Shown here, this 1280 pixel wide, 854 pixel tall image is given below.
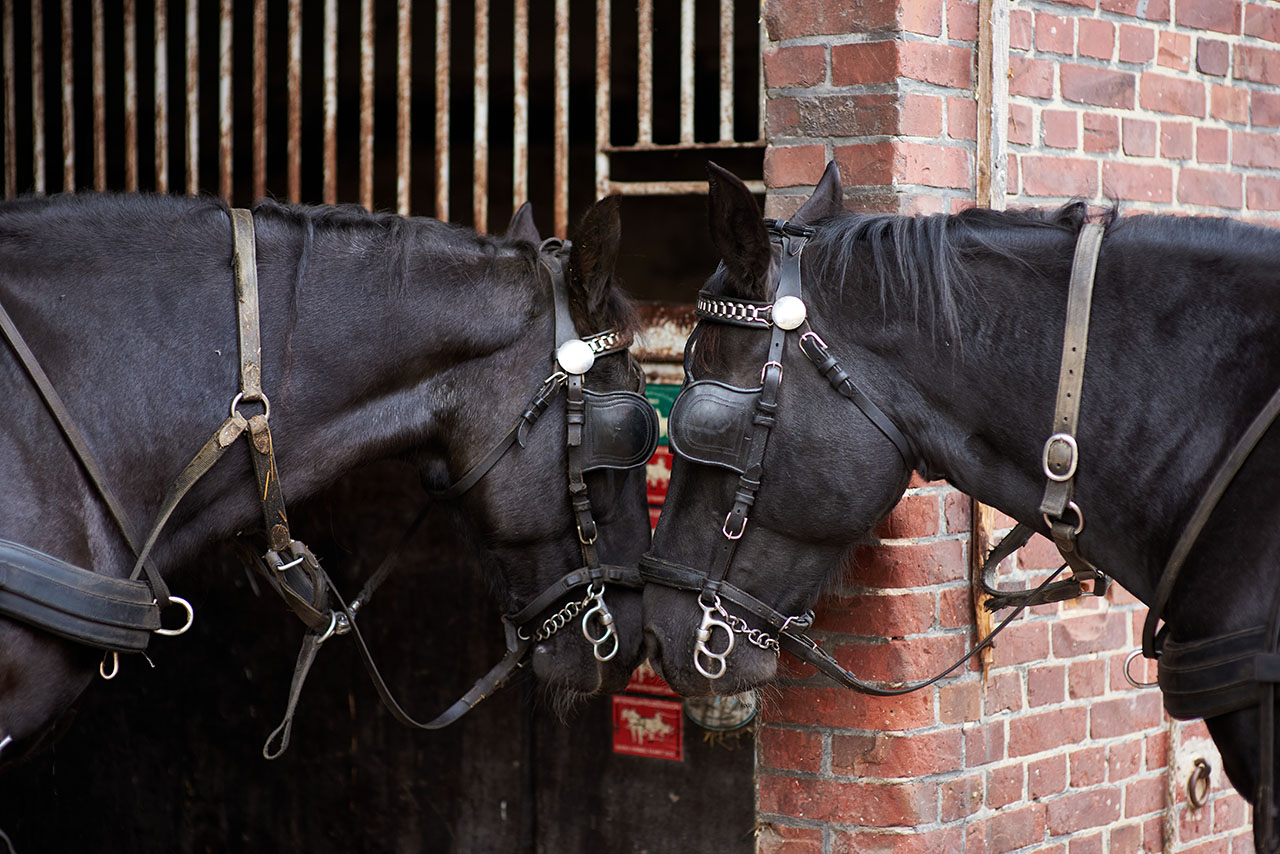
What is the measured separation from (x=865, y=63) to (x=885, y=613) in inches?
46.4

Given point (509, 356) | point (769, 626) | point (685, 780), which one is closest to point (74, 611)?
point (509, 356)

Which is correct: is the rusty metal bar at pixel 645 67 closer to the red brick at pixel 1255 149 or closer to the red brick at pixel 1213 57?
the red brick at pixel 1213 57

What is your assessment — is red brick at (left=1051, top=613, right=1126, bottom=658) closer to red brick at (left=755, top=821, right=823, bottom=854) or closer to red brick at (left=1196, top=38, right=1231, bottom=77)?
red brick at (left=755, top=821, right=823, bottom=854)

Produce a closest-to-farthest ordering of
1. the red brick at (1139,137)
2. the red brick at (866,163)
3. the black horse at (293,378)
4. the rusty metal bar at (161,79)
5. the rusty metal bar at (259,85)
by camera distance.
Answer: the black horse at (293,378) < the red brick at (866,163) < the red brick at (1139,137) < the rusty metal bar at (259,85) < the rusty metal bar at (161,79)

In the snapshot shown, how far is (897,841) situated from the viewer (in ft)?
9.24

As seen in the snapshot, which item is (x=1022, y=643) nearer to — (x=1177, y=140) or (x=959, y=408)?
(x=959, y=408)

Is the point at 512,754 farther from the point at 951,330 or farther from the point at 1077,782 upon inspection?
the point at 951,330

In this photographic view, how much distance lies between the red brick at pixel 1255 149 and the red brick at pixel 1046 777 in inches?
66.2

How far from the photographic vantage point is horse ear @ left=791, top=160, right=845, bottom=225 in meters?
2.38

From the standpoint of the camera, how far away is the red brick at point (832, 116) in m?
2.72

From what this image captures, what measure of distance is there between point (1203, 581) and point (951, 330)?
1.80 ft

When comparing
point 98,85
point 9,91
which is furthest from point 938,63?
point 9,91

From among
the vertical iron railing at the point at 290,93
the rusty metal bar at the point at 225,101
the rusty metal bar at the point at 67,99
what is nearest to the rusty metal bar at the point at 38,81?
the vertical iron railing at the point at 290,93

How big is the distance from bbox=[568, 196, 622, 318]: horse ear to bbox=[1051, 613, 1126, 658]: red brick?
4.76 ft
